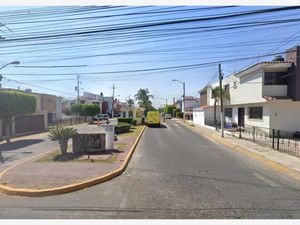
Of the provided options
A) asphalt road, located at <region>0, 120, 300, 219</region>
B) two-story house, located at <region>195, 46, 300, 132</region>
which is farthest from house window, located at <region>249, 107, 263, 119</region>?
asphalt road, located at <region>0, 120, 300, 219</region>

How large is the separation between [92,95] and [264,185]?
3831 inches

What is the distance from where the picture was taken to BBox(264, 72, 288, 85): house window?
81.7 feet

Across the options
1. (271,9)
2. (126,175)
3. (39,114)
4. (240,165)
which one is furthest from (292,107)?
(39,114)

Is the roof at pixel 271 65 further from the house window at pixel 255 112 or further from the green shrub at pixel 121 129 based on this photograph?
the green shrub at pixel 121 129

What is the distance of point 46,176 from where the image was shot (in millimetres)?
8828

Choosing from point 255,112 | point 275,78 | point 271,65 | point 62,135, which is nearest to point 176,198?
point 62,135

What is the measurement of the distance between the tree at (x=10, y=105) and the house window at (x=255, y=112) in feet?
68.9

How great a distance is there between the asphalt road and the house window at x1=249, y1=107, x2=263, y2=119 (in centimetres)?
1705

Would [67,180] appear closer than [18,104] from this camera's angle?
Yes

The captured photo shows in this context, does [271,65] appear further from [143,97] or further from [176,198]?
[143,97]

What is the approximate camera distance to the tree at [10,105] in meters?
22.5

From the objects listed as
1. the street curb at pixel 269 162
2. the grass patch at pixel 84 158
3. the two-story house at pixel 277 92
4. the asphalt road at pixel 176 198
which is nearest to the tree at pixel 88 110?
the two-story house at pixel 277 92

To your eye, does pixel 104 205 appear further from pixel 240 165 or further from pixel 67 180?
pixel 240 165

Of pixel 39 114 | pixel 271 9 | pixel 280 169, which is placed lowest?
pixel 280 169
